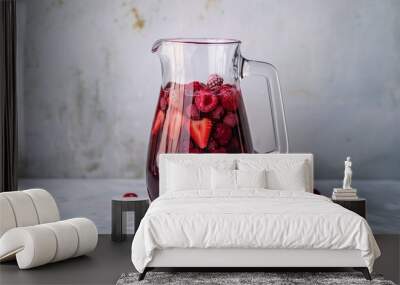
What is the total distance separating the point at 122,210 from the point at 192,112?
37.0 inches

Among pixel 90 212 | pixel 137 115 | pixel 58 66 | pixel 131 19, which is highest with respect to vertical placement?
pixel 131 19

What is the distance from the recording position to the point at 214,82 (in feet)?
17.4

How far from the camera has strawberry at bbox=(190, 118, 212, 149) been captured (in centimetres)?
520

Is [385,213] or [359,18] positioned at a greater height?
[359,18]

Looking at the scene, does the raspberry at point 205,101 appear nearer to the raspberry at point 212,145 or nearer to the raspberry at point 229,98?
the raspberry at point 229,98

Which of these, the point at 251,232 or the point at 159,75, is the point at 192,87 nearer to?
the point at 159,75

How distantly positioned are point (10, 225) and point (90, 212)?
5.59 ft

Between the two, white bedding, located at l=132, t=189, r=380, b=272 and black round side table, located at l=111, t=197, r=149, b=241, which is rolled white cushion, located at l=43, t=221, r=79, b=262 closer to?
white bedding, located at l=132, t=189, r=380, b=272

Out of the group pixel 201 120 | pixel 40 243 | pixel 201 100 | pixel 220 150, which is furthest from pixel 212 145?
pixel 40 243

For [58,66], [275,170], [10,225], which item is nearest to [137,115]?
[58,66]

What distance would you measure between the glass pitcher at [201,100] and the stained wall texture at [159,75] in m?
0.81

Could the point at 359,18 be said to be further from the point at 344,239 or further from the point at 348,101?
the point at 344,239

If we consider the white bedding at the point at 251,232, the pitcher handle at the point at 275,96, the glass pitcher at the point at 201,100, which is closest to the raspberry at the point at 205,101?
the glass pitcher at the point at 201,100

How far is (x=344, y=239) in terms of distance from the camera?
4.12 m
